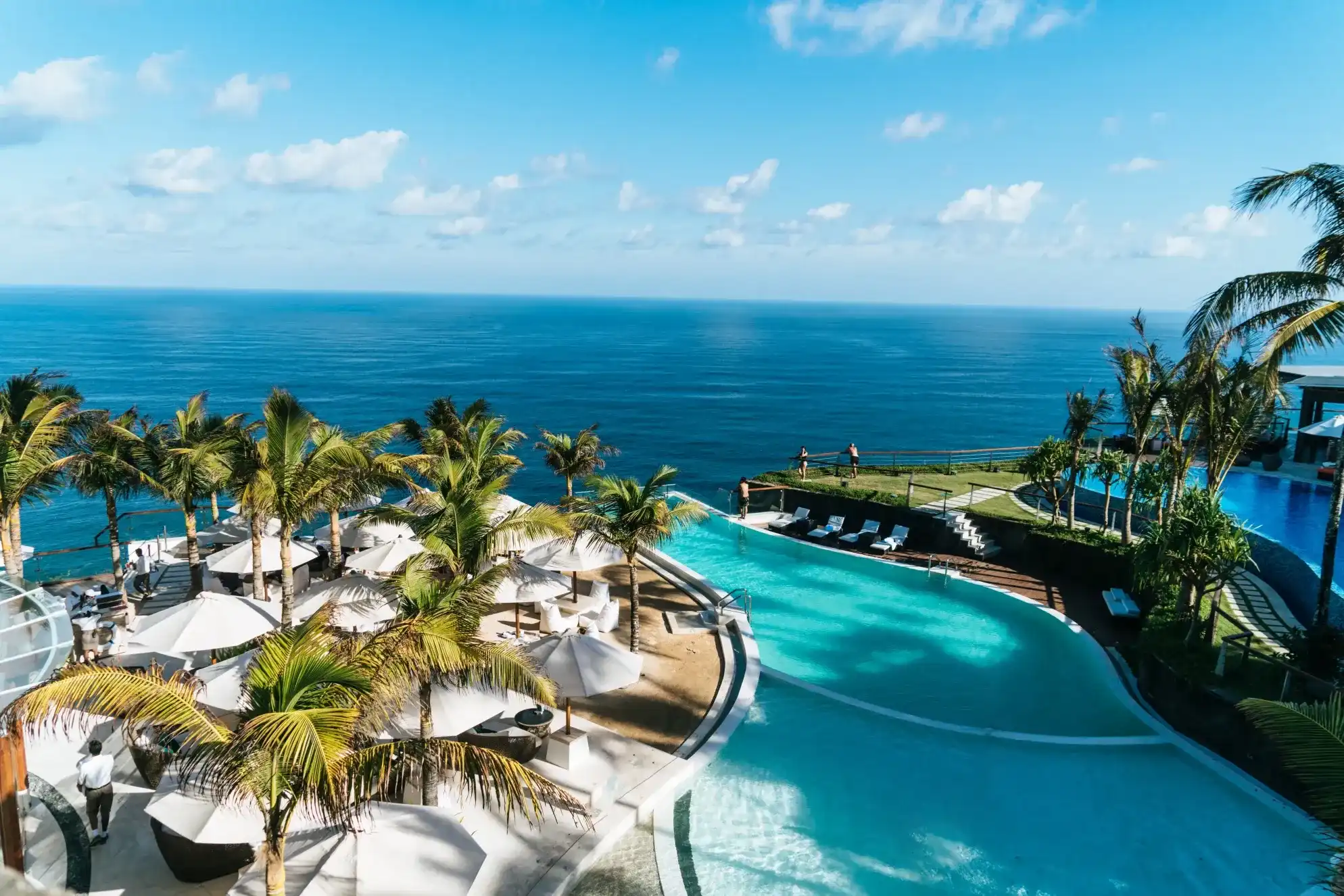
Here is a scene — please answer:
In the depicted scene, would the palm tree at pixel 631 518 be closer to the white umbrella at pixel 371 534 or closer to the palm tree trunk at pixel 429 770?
the white umbrella at pixel 371 534

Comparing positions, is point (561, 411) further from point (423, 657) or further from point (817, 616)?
point (423, 657)

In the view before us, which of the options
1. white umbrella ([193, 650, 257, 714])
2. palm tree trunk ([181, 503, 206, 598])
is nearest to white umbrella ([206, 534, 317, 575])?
palm tree trunk ([181, 503, 206, 598])

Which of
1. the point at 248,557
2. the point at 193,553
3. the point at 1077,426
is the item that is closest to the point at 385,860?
the point at 248,557

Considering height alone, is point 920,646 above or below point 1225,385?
below

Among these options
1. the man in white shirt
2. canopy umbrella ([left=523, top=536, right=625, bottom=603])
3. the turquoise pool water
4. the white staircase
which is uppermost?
canopy umbrella ([left=523, top=536, right=625, bottom=603])

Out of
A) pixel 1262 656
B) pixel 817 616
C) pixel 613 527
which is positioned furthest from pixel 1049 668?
pixel 613 527

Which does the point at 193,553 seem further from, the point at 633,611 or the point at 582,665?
the point at 582,665

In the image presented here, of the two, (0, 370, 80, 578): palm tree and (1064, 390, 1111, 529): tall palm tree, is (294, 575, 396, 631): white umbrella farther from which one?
(1064, 390, 1111, 529): tall palm tree
